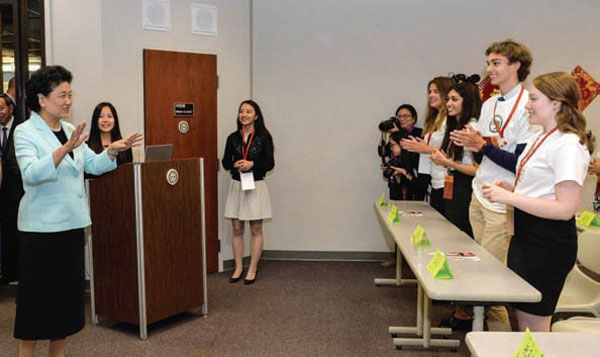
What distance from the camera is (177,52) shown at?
4555mm

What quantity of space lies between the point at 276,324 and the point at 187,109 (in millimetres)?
2053

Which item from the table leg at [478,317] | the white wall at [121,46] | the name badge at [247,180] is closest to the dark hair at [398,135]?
the name badge at [247,180]

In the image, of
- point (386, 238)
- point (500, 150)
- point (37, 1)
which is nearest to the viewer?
point (500, 150)

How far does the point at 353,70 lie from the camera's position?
17.6 feet

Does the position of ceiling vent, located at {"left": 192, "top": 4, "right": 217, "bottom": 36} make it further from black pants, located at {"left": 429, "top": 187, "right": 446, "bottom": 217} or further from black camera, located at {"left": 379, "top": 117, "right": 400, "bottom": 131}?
black pants, located at {"left": 429, "top": 187, "right": 446, "bottom": 217}

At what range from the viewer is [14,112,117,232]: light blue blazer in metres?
2.38

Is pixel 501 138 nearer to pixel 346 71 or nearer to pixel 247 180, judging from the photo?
pixel 247 180

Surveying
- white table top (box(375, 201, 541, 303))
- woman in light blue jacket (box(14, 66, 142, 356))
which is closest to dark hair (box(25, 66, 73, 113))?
woman in light blue jacket (box(14, 66, 142, 356))

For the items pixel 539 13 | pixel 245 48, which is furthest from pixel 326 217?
pixel 539 13

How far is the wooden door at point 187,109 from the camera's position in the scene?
4.46 meters

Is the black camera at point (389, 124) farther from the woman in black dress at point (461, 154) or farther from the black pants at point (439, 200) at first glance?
the woman in black dress at point (461, 154)

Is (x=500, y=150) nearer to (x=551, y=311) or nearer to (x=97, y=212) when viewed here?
(x=551, y=311)

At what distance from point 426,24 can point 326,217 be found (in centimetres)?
218

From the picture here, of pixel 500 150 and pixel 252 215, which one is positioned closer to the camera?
pixel 500 150
